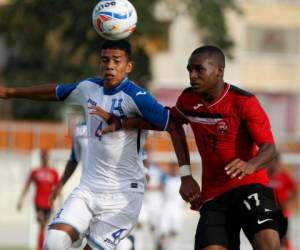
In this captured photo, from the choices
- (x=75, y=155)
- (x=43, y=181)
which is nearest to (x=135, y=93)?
(x=75, y=155)

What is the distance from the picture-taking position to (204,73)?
29.4ft

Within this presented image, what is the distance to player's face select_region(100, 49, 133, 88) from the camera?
962 centimetres

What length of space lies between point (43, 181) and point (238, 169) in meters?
11.7

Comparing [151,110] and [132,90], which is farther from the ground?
[132,90]

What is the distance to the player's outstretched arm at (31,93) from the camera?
9.75 metres

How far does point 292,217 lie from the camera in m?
29.4

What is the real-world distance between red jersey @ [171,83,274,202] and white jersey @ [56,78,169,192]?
50 centimetres

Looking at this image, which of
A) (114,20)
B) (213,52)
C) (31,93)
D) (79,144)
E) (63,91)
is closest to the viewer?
(213,52)

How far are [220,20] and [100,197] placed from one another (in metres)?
13.6

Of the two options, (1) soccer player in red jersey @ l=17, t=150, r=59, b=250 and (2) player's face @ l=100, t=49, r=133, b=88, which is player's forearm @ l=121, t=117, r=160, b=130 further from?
(1) soccer player in red jersey @ l=17, t=150, r=59, b=250

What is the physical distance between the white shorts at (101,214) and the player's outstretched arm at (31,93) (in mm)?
896

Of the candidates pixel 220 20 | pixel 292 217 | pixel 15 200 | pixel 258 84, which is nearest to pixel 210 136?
pixel 220 20

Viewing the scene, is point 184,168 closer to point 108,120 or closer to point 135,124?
point 135,124

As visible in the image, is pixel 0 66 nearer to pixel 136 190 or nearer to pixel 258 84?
pixel 258 84
